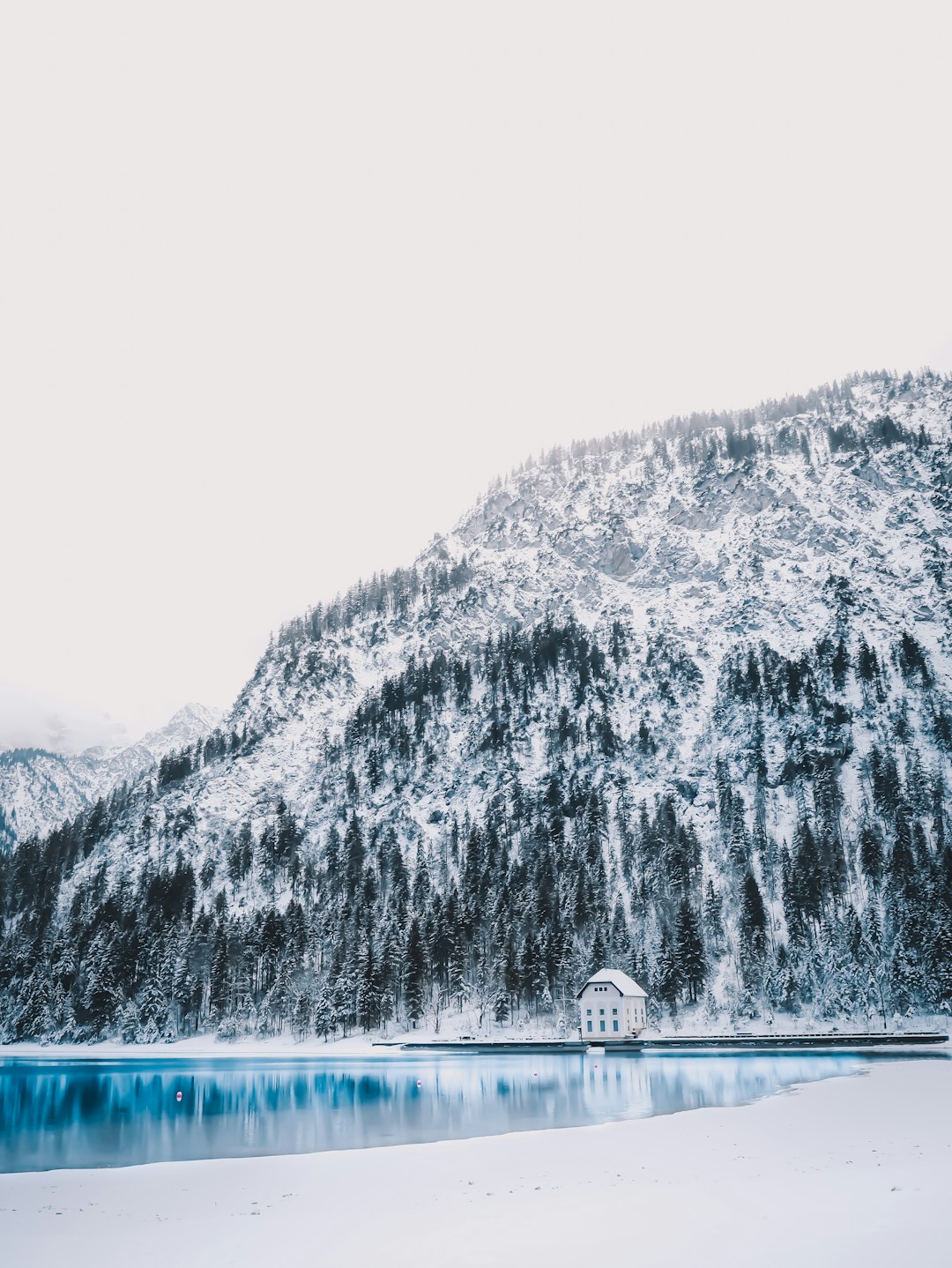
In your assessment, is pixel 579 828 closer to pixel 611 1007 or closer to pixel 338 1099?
pixel 611 1007

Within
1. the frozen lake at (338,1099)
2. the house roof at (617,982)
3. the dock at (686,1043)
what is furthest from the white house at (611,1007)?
the frozen lake at (338,1099)

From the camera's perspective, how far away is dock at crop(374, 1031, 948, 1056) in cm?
8056

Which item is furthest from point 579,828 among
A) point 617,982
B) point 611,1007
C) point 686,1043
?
point 686,1043

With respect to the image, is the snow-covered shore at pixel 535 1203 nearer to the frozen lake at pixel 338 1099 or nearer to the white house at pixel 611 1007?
the frozen lake at pixel 338 1099

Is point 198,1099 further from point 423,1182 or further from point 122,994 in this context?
point 122,994

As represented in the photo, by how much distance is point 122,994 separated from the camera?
118062 millimetres

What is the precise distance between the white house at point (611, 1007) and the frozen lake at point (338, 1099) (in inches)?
411

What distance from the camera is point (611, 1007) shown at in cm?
9525

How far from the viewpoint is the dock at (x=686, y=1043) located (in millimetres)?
80562

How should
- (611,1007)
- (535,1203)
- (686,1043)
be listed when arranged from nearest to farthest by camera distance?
(535,1203)
(686,1043)
(611,1007)

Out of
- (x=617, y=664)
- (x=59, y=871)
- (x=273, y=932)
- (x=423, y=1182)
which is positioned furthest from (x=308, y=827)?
(x=423, y=1182)

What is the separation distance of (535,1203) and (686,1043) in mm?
76357

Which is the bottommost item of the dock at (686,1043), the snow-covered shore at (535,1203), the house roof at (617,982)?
the dock at (686,1043)

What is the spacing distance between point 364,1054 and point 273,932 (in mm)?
34711
